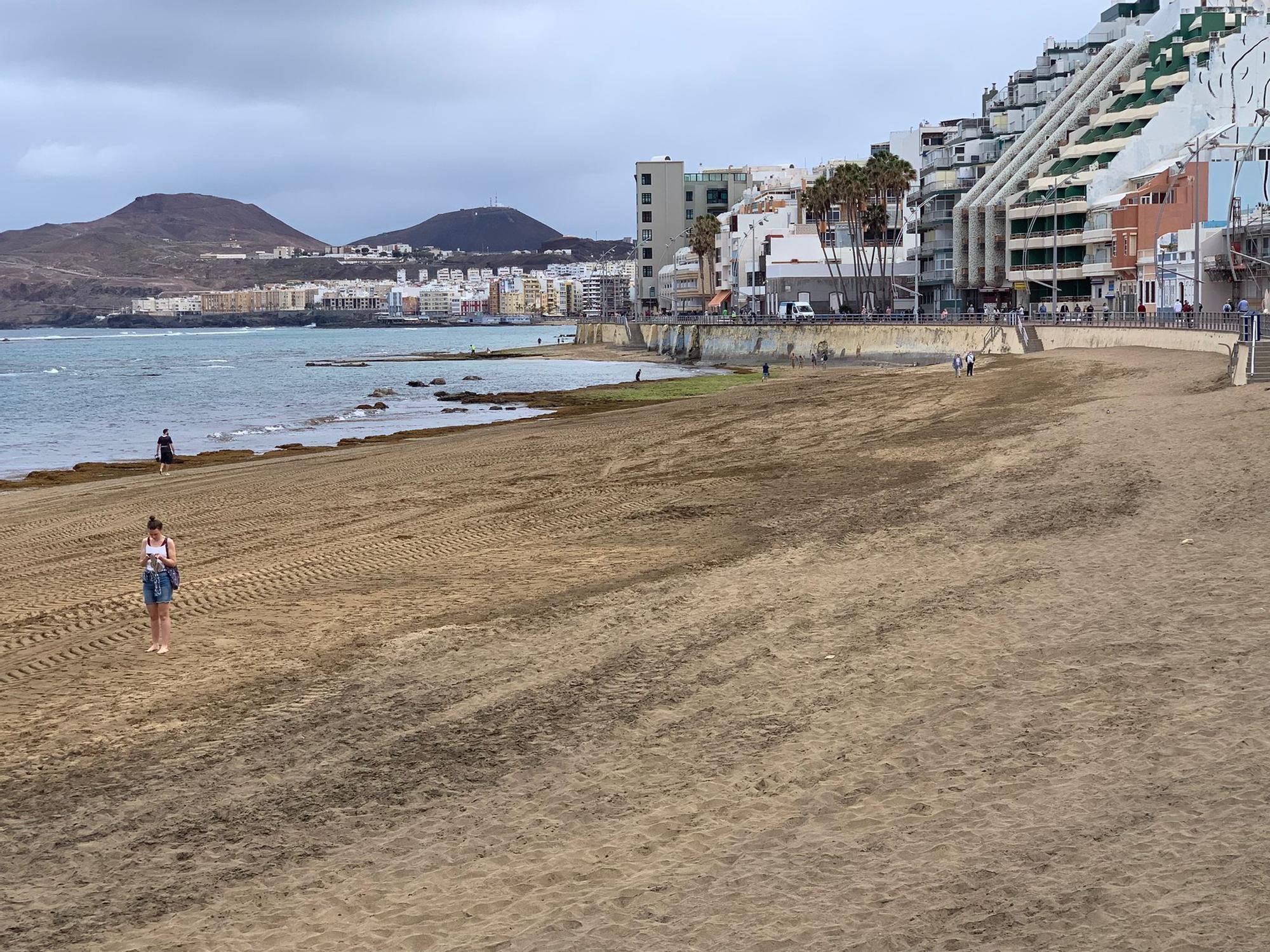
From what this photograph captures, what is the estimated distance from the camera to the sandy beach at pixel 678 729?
7.05 meters

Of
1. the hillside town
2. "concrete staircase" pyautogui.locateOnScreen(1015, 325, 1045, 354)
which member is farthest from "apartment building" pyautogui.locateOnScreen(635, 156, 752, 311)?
"concrete staircase" pyautogui.locateOnScreen(1015, 325, 1045, 354)

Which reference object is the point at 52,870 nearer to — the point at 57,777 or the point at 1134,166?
the point at 57,777

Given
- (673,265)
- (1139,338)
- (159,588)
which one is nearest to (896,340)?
(1139,338)

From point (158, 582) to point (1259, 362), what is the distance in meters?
24.8

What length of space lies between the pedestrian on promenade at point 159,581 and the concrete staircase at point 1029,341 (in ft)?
164

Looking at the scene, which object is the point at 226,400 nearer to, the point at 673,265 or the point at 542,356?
the point at 542,356

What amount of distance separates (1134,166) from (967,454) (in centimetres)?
5768

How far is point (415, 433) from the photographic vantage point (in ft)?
145

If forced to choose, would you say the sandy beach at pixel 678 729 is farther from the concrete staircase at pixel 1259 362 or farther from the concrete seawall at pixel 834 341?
the concrete seawall at pixel 834 341

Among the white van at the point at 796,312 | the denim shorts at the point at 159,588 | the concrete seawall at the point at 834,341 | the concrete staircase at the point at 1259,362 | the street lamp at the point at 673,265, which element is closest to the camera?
the denim shorts at the point at 159,588

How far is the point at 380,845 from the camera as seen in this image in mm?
8125

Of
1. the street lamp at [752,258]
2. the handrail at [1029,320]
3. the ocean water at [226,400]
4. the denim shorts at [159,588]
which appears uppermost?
the street lamp at [752,258]

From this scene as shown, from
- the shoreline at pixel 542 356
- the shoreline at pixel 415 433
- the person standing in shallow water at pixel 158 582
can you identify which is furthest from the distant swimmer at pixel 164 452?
the shoreline at pixel 542 356

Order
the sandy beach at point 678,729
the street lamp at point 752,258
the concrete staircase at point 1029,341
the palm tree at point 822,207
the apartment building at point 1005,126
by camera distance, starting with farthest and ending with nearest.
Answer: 1. the street lamp at point 752,258
2. the palm tree at point 822,207
3. the apartment building at point 1005,126
4. the concrete staircase at point 1029,341
5. the sandy beach at point 678,729
